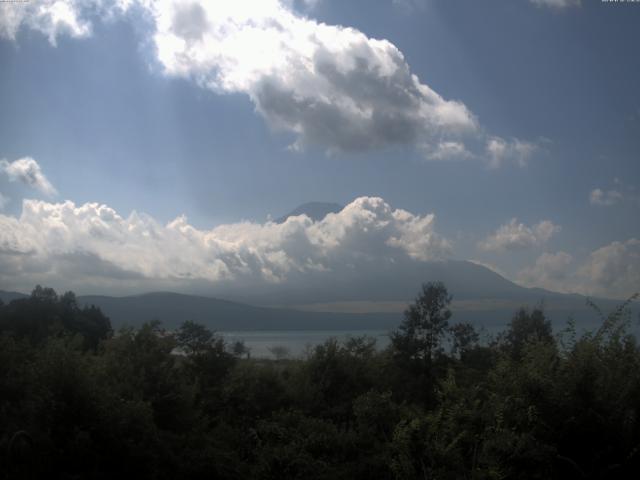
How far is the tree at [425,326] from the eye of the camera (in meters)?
43.1

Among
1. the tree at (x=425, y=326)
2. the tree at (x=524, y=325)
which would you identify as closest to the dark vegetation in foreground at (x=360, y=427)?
the tree at (x=425, y=326)

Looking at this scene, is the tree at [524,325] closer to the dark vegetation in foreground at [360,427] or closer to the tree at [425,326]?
the tree at [425,326]

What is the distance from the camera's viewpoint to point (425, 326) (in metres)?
44.0

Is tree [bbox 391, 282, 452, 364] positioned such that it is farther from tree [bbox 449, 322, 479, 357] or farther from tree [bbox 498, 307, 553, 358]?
tree [bbox 498, 307, 553, 358]

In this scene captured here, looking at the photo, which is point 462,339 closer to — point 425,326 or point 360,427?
point 425,326

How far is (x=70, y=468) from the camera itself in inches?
543

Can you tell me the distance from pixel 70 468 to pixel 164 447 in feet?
10.2

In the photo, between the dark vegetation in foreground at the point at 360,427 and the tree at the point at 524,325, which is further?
the tree at the point at 524,325

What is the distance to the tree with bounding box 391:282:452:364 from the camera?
43.1 m

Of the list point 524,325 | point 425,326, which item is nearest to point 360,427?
point 425,326

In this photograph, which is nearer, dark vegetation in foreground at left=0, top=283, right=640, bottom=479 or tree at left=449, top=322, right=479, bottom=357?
dark vegetation in foreground at left=0, top=283, right=640, bottom=479

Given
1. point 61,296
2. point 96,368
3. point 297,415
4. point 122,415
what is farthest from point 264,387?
point 61,296

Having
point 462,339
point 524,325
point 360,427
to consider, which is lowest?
point 360,427

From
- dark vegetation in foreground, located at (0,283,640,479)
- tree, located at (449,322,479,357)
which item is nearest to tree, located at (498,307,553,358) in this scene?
tree, located at (449,322,479,357)
